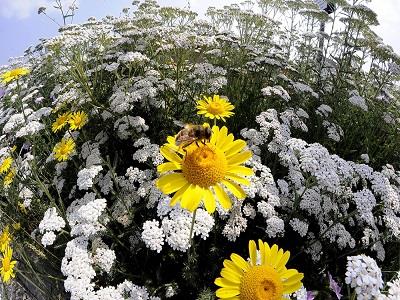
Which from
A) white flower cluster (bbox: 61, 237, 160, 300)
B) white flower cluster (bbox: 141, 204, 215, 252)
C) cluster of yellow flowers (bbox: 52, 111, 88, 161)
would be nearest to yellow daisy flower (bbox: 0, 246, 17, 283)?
white flower cluster (bbox: 61, 237, 160, 300)

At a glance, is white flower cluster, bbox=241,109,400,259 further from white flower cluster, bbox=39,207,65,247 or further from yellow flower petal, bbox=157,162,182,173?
Answer: white flower cluster, bbox=39,207,65,247

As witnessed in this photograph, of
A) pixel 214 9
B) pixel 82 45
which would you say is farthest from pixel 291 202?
pixel 214 9

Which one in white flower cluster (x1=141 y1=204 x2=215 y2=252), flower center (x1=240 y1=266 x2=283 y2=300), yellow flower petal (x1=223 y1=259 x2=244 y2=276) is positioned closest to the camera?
flower center (x1=240 y1=266 x2=283 y2=300)

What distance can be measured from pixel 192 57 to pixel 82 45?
3.97ft

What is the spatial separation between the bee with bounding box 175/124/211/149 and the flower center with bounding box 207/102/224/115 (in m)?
1.39

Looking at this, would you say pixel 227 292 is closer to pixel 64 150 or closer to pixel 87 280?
pixel 87 280

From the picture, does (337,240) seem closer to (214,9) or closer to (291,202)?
(291,202)

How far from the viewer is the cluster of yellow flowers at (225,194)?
84.4 inches

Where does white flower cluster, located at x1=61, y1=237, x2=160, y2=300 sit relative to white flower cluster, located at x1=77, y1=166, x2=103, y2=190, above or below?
below

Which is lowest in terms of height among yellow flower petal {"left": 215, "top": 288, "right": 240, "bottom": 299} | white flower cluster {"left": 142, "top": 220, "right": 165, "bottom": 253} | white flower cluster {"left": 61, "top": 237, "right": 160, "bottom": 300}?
yellow flower petal {"left": 215, "top": 288, "right": 240, "bottom": 299}

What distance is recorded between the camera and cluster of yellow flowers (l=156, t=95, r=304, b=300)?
214 centimetres

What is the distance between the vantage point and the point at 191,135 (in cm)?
251

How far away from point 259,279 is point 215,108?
206 centimetres

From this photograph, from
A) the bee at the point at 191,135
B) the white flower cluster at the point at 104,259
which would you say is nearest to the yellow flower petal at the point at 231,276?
the bee at the point at 191,135
